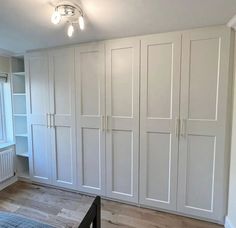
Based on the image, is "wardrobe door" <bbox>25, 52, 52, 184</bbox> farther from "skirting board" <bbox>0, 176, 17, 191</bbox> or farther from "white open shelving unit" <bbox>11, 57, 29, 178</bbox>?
"skirting board" <bbox>0, 176, 17, 191</bbox>

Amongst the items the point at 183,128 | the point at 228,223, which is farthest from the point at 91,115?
the point at 228,223

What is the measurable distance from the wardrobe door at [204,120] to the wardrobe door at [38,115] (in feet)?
6.28

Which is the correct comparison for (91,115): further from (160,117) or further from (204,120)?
(204,120)

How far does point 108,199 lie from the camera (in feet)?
7.89

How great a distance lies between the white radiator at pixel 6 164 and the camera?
2629mm

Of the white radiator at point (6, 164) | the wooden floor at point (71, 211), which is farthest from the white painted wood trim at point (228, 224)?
the white radiator at point (6, 164)

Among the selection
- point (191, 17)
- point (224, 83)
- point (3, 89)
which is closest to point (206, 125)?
point (224, 83)

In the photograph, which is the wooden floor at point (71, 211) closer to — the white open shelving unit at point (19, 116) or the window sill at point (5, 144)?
the white open shelving unit at point (19, 116)

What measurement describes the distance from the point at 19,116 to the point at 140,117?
217 cm

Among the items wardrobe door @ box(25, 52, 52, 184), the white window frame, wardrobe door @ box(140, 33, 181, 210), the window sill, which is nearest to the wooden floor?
wardrobe door @ box(140, 33, 181, 210)

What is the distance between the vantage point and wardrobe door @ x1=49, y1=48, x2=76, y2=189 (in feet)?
7.89

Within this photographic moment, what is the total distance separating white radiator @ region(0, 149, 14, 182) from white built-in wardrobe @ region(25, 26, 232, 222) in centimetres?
53

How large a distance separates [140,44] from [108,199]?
2090 millimetres

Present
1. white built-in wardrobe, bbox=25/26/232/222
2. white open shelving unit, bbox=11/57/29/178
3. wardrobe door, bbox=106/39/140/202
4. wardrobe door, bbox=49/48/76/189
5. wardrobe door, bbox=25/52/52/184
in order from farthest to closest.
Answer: white open shelving unit, bbox=11/57/29/178, wardrobe door, bbox=25/52/52/184, wardrobe door, bbox=49/48/76/189, wardrobe door, bbox=106/39/140/202, white built-in wardrobe, bbox=25/26/232/222
